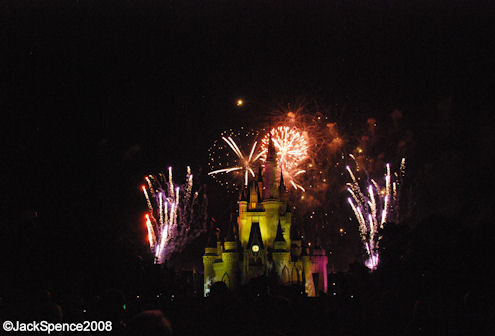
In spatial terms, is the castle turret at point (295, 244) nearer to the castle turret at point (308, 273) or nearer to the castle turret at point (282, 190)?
the castle turret at point (308, 273)

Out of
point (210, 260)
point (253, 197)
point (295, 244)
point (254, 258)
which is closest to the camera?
point (254, 258)

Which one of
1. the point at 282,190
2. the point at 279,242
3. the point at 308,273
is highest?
the point at 282,190

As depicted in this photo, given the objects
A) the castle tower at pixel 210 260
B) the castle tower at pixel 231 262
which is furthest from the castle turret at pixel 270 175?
the castle tower at pixel 210 260

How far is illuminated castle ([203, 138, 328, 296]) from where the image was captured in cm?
6569

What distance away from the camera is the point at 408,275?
35656mm

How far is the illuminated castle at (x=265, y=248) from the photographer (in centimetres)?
6569

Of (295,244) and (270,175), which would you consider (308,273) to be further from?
(270,175)

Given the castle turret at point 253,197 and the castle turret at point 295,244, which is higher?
the castle turret at point 253,197

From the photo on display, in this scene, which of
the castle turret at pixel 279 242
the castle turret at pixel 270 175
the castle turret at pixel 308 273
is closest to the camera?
the castle turret at pixel 279 242

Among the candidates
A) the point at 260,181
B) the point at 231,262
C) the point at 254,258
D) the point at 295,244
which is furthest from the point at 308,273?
the point at 260,181

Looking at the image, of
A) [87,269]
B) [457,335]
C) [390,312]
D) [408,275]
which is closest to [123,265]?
[87,269]

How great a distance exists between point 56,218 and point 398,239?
1203 inches

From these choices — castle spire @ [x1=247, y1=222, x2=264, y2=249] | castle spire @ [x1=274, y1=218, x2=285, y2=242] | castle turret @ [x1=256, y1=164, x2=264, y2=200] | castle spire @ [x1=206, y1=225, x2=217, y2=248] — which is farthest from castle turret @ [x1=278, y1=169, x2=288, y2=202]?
castle spire @ [x1=206, y1=225, x2=217, y2=248]

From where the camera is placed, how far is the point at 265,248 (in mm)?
66812
